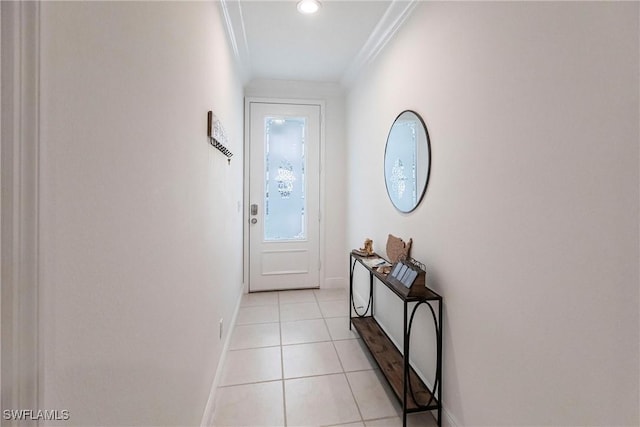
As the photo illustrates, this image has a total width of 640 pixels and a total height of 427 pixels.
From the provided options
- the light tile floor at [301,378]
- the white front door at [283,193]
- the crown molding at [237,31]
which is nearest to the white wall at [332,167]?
the white front door at [283,193]

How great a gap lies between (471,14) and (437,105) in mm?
435

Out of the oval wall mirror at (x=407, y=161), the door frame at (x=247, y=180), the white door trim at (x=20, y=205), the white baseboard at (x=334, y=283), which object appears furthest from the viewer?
the white baseboard at (x=334, y=283)

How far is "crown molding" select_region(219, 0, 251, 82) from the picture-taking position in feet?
6.79

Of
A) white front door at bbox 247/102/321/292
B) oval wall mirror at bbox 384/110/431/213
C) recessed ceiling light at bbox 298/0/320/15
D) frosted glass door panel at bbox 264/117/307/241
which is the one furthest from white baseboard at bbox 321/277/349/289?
recessed ceiling light at bbox 298/0/320/15

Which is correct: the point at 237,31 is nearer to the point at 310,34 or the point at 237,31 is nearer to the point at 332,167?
the point at 310,34

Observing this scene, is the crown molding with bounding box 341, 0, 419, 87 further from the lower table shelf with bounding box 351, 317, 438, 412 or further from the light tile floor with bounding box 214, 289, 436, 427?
the light tile floor with bounding box 214, 289, 436, 427

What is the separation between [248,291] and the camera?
374cm

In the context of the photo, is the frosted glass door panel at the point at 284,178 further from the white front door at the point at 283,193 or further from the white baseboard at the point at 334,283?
the white baseboard at the point at 334,283

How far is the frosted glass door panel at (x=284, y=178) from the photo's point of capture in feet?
12.0

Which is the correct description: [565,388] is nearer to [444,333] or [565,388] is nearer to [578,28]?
[444,333]

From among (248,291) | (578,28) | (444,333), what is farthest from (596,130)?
(248,291)

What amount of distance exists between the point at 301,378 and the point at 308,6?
2555 millimetres

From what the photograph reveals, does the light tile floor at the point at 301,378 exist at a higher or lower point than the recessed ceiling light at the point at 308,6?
lower

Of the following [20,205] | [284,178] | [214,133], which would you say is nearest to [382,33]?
[214,133]
